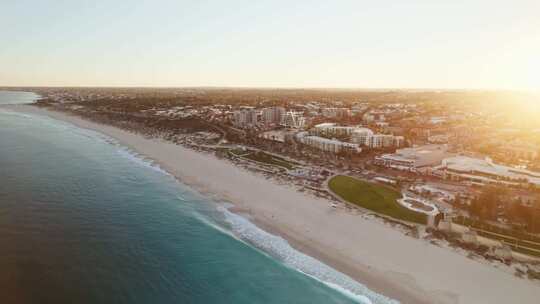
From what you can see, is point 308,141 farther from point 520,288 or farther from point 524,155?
point 520,288

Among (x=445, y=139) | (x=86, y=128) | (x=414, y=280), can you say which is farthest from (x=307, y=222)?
(x=86, y=128)

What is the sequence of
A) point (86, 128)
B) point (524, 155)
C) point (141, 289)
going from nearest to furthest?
point (141, 289)
point (524, 155)
point (86, 128)

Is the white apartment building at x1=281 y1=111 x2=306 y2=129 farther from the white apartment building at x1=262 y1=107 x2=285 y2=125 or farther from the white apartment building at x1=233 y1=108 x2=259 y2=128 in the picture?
the white apartment building at x1=233 y1=108 x2=259 y2=128

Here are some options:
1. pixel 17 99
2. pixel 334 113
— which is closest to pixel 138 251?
pixel 334 113

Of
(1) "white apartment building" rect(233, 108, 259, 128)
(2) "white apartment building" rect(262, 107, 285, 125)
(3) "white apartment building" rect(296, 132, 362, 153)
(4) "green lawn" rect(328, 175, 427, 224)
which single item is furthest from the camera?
(2) "white apartment building" rect(262, 107, 285, 125)

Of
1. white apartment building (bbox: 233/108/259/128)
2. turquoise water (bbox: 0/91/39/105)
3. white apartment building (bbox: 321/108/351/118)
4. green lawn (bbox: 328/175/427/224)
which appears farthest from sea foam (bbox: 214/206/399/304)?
turquoise water (bbox: 0/91/39/105)

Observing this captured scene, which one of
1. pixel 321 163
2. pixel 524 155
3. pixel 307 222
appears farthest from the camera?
pixel 524 155
